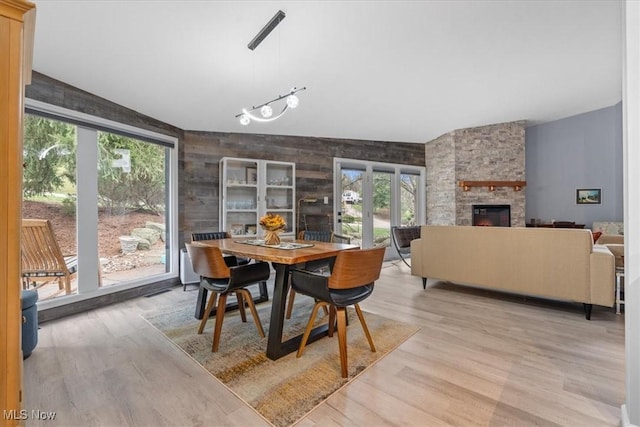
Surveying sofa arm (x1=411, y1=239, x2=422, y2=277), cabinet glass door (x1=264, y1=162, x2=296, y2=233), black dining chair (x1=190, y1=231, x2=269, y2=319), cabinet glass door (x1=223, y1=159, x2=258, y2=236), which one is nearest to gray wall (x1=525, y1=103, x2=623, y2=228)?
sofa arm (x1=411, y1=239, x2=422, y2=277)

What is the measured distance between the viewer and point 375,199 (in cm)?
655

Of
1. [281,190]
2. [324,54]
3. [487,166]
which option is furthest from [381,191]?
[324,54]

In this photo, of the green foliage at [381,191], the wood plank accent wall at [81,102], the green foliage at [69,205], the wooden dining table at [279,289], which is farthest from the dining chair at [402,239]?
the green foliage at [69,205]

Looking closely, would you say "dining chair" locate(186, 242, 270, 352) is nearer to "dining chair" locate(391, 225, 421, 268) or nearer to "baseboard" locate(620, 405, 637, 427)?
"baseboard" locate(620, 405, 637, 427)

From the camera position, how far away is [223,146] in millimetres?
4641

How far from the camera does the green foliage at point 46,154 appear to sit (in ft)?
8.97

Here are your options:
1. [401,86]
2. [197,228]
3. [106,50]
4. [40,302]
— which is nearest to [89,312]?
[40,302]

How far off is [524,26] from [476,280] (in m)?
2.81

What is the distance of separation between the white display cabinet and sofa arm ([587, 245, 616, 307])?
3.82 meters

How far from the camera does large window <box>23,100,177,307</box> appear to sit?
9.36 ft

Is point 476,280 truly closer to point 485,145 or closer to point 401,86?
point 401,86

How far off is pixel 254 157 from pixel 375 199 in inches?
115

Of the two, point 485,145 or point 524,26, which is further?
point 485,145

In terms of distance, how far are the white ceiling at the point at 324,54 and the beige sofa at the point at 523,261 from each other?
2.11m
